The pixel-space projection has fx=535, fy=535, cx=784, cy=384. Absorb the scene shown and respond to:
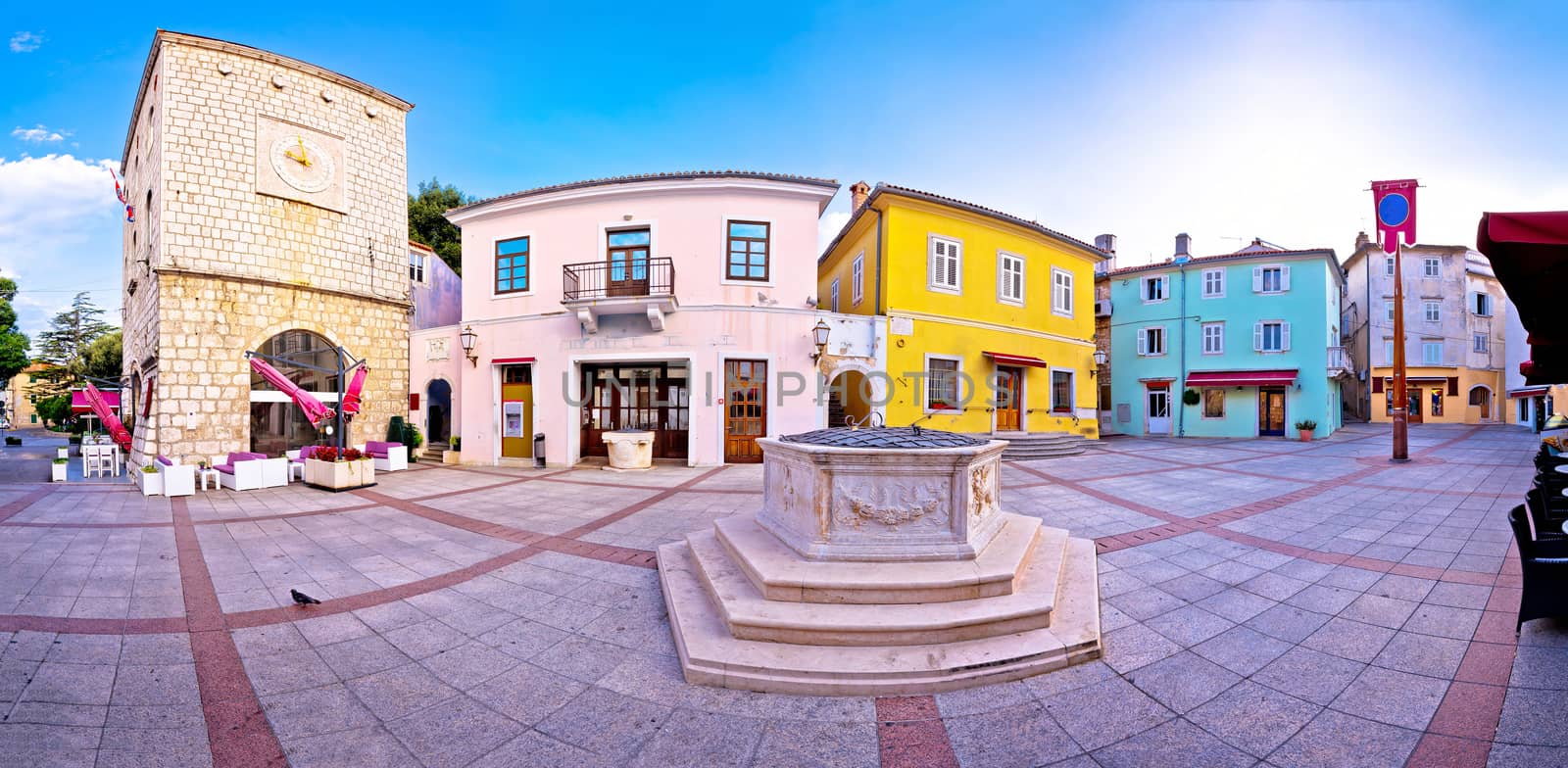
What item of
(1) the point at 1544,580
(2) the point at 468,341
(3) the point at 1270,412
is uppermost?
(2) the point at 468,341

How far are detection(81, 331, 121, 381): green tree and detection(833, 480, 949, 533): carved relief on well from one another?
41358 millimetres

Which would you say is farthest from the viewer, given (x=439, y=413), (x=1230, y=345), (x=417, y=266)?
(x=1230, y=345)

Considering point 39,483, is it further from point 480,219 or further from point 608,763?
point 608,763

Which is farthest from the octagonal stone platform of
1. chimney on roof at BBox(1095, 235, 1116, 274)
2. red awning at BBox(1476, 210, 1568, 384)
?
chimney on roof at BBox(1095, 235, 1116, 274)

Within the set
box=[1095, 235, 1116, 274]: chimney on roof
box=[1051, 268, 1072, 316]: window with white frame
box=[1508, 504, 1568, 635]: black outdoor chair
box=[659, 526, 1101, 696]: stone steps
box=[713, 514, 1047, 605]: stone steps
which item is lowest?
box=[659, 526, 1101, 696]: stone steps

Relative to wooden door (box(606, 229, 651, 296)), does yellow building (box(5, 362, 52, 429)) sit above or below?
below

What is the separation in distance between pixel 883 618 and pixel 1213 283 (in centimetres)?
2558

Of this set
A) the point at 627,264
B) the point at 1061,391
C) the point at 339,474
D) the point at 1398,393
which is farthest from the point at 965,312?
the point at 339,474

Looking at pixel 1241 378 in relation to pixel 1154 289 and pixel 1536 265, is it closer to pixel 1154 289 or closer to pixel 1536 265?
pixel 1154 289

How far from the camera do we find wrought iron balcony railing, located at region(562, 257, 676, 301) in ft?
41.1

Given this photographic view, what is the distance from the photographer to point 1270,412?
70.2ft

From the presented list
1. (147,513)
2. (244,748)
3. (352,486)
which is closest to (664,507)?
(244,748)

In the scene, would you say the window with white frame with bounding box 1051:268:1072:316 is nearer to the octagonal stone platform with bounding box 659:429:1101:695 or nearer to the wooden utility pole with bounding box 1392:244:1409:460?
the wooden utility pole with bounding box 1392:244:1409:460

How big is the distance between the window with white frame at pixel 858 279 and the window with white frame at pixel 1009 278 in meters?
3.95
